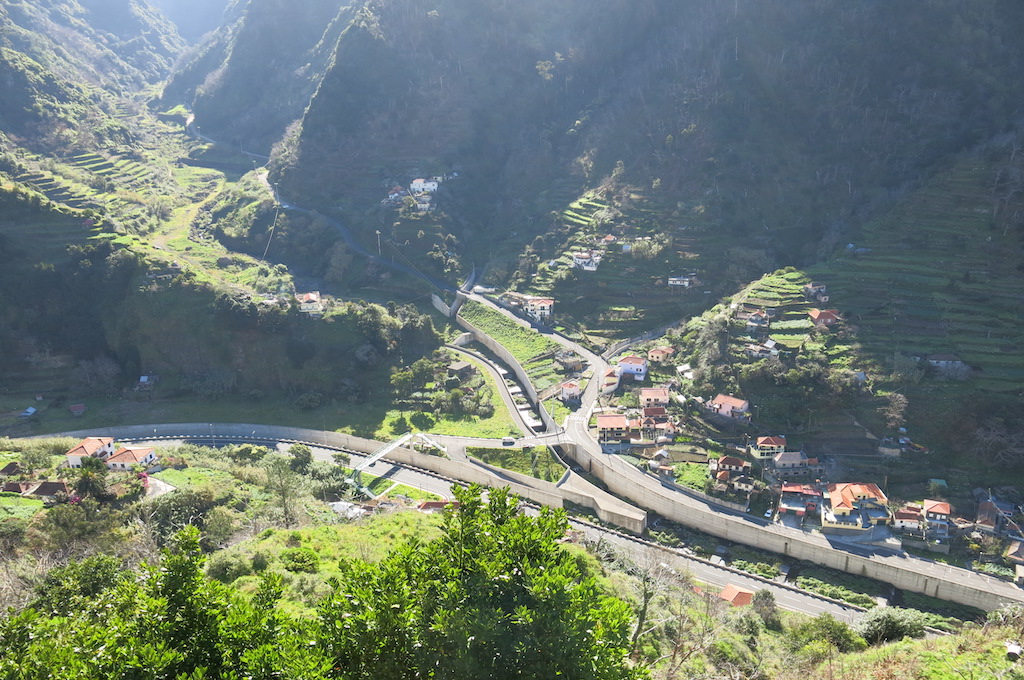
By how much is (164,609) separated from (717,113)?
78073 mm

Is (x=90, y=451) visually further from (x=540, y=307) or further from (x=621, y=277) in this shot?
(x=621, y=277)

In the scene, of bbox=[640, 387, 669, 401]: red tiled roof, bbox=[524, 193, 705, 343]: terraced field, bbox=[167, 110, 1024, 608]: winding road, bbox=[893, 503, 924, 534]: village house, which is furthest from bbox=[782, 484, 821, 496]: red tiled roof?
bbox=[524, 193, 705, 343]: terraced field

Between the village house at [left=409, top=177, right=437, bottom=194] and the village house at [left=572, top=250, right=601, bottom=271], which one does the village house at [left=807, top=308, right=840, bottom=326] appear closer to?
the village house at [left=572, top=250, right=601, bottom=271]

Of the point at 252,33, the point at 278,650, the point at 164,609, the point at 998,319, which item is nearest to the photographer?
the point at 278,650

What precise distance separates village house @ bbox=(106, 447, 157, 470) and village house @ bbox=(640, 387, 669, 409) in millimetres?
37006

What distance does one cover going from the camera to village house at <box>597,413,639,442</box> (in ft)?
155

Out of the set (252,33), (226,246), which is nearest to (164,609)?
(226,246)

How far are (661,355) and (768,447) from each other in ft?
45.9

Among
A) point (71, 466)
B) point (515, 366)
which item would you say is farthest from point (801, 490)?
point (71, 466)

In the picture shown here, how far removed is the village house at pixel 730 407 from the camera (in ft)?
151

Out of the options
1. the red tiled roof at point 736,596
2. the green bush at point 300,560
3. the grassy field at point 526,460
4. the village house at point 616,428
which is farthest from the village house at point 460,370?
the green bush at point 300,560

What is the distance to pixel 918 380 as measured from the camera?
4403cm

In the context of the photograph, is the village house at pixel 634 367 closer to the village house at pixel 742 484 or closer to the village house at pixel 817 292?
the village house at pixel 742 484

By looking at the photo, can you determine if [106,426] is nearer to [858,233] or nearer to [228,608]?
[228,608]
